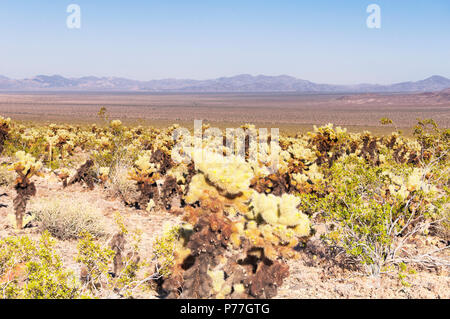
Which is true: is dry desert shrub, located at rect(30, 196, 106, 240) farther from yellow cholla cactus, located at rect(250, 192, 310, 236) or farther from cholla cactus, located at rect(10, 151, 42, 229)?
yellow cholla cactus, located at rect(250, 192, 310, 236)

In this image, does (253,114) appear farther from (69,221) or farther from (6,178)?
(69,221)

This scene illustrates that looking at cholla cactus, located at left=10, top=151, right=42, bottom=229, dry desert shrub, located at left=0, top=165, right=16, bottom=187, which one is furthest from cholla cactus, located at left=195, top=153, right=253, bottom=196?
dry desert shrub, located at left=0, top=165, right=16, bottom=187

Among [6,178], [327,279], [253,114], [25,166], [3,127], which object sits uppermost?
[253,114]

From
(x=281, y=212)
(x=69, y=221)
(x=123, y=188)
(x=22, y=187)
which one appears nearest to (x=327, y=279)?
(x=281, y=212)

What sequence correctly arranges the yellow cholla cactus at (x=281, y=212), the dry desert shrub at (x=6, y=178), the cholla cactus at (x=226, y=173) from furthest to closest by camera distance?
the dry desert shrub at (x=6, y=178)
the cholla cactus at (x=226, y=173)
the yellow cholla cactus at (x=281, y=212)

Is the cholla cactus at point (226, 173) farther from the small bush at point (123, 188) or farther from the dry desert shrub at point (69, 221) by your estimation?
the small bush at point (123, 188)

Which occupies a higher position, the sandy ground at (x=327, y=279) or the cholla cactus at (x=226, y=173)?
the cholla cactus at (x=226, y=173)

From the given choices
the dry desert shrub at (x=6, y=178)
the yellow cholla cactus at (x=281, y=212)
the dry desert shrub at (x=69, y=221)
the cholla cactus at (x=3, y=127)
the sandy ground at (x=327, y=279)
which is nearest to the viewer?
the yellow cholla cactus at (x=281, y=212)

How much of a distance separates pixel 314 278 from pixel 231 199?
2.84 meters

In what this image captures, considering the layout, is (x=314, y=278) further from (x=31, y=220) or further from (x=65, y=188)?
(x=65, y=188)

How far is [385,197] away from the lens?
773cm

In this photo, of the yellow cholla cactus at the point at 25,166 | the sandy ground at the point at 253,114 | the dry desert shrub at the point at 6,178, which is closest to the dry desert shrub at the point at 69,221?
the yellow cholla cactus at the point at 25,166

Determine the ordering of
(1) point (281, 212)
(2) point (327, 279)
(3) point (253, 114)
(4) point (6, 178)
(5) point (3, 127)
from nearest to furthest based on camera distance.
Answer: (1) point (281, 212), (2) point (327, 279), (4) point (6, 178), (5) point (3, 127), (3) point (253, 114)
